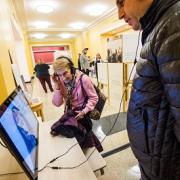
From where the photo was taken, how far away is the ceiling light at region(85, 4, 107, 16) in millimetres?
5328

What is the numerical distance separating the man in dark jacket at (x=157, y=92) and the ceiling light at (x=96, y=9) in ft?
17.0

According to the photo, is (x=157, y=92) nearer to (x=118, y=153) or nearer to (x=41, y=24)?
(x=118, y=153)

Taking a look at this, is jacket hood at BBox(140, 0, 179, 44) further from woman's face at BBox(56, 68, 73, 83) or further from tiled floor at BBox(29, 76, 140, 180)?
tiled floor at BBox(29, 76, 140, 180)

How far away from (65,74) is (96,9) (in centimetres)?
505

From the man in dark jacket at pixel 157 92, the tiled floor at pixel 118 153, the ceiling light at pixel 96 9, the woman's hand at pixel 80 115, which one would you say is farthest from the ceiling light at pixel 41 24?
the man in dark jacket at pixel 157 92

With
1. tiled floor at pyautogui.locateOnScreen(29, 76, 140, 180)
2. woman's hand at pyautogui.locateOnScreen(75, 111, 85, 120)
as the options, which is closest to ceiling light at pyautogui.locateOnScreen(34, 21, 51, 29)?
tiled floor at pyautogui.locateOnScreen(29, 76, 140, 180)

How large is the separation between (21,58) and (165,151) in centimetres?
680

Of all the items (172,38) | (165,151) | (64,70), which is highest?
(172,38)

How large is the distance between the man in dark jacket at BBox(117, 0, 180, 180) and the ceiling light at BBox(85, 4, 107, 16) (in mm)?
5174

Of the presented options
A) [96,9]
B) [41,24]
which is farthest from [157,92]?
[41,24]

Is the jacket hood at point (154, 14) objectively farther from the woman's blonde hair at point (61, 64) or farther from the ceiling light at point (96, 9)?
the ceiling light at point (96, 9)

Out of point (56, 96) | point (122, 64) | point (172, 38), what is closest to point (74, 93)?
point (56, 96)

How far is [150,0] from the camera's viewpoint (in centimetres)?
67

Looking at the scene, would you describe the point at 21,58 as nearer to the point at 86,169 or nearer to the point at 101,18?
the point at 101,18
